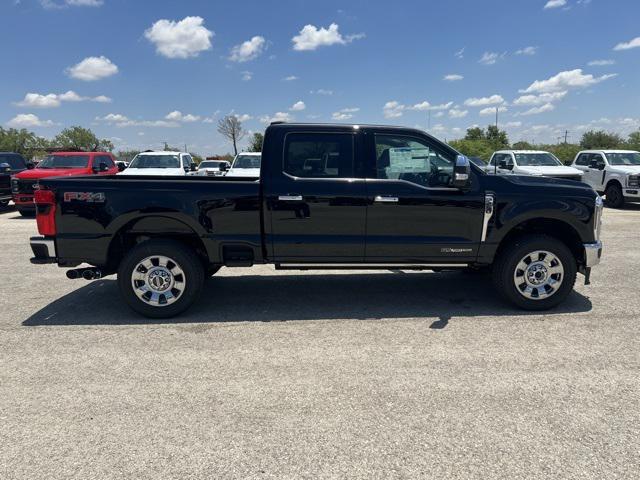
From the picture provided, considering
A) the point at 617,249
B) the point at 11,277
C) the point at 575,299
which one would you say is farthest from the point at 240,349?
the point at 617,249

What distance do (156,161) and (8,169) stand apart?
15.8ft

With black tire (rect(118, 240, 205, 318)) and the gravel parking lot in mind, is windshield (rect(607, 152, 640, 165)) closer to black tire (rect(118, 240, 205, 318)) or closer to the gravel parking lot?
the gravel parking lot

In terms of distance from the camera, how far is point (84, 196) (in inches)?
181

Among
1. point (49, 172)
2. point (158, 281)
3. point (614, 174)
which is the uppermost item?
point (49, 172)

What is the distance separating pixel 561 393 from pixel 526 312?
181 centimetres

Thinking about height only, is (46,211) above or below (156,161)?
below

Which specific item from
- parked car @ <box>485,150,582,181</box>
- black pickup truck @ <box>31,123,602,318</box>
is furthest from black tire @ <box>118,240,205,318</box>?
parked car @ <box>485,150,582,181</box>

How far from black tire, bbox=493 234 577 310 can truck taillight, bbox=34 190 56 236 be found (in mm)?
4667

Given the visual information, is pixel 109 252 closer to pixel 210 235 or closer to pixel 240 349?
pixel 210 235

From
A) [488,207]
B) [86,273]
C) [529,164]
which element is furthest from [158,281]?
[529,164]

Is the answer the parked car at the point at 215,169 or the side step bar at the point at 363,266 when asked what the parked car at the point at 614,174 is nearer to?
the parked car at the point at 215,169

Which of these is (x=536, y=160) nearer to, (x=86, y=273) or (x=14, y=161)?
(x=86, y=273)

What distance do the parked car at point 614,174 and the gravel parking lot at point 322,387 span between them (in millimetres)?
11368

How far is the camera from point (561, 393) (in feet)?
10.6
